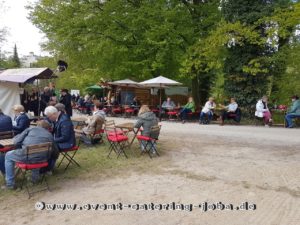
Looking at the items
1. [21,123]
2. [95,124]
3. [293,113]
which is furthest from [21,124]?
[293,113]

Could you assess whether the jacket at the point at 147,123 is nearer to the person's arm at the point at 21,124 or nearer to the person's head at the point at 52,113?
the person's head at the point at 52,113

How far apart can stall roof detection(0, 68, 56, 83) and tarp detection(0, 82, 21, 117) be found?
0.78 metres

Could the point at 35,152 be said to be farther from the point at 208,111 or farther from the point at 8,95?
the point at 208,111

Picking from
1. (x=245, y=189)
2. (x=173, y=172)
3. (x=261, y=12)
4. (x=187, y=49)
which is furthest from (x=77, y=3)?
(x=245, y=189)

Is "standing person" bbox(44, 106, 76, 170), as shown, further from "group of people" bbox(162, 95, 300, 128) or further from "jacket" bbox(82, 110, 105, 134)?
"group of people" bbox(162, 95, 300, 128)

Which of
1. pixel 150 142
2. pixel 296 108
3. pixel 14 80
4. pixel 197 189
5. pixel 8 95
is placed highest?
pixel 14 80

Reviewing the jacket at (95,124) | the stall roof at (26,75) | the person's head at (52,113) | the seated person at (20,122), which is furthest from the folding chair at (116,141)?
the stall roof at (26,75)

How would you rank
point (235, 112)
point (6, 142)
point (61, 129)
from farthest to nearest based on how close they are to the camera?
point (235, 112), point (61, 129), point (6, 142)

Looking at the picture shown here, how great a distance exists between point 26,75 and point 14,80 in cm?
48

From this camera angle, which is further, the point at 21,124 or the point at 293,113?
the point at 293,113

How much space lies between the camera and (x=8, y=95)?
1429 centimetres

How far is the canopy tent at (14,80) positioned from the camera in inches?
491

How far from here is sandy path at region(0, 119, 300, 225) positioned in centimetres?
525

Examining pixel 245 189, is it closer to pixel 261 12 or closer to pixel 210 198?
pixel 210 198
